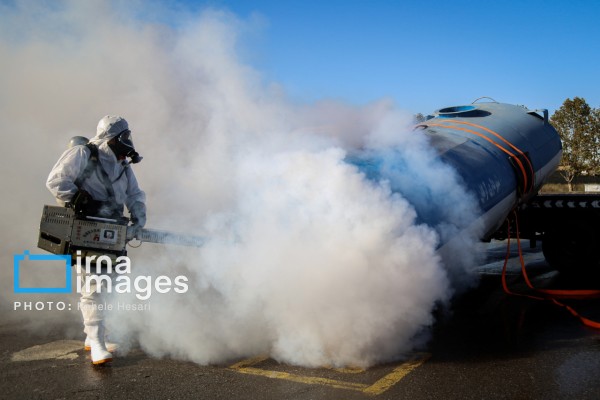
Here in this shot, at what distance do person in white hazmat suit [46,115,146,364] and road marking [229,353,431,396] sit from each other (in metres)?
1.08

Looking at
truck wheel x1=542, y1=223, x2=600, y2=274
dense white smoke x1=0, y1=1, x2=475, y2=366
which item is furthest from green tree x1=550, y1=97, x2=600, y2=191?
dense white smoke x1=0, y1=1, x2=475, y2=366

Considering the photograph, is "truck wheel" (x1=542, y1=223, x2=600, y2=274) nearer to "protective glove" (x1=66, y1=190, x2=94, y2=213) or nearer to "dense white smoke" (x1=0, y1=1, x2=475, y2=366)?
"dense white smoke" (x1=0, y1=1, x2=475, y2=366)

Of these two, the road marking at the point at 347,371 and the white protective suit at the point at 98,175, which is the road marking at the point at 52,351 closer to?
the white protective suit at the point at 98,175

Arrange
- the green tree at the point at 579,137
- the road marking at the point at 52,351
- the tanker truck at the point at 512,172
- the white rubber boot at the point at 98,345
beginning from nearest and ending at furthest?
1. the white rubber boot at the point at 98,345
2. the road marking at the point at 52,351
3. the tanker truck at the point at 512,172
4. the green tree at the point at 579,137

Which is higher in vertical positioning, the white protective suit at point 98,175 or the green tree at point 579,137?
the green tree at point 579,137

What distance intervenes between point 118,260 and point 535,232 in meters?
6.30

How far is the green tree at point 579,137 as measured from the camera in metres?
32.5

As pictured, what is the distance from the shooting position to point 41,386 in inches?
140

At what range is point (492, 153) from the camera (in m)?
5.90

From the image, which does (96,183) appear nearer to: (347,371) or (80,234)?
(80,234)

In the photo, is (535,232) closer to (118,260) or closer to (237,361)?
(237,361)

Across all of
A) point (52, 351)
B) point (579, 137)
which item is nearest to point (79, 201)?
point (52, 351)

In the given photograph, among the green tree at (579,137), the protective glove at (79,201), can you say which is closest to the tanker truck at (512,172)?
the protective glove at (79,201)

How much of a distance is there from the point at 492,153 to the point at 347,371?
132 inches
